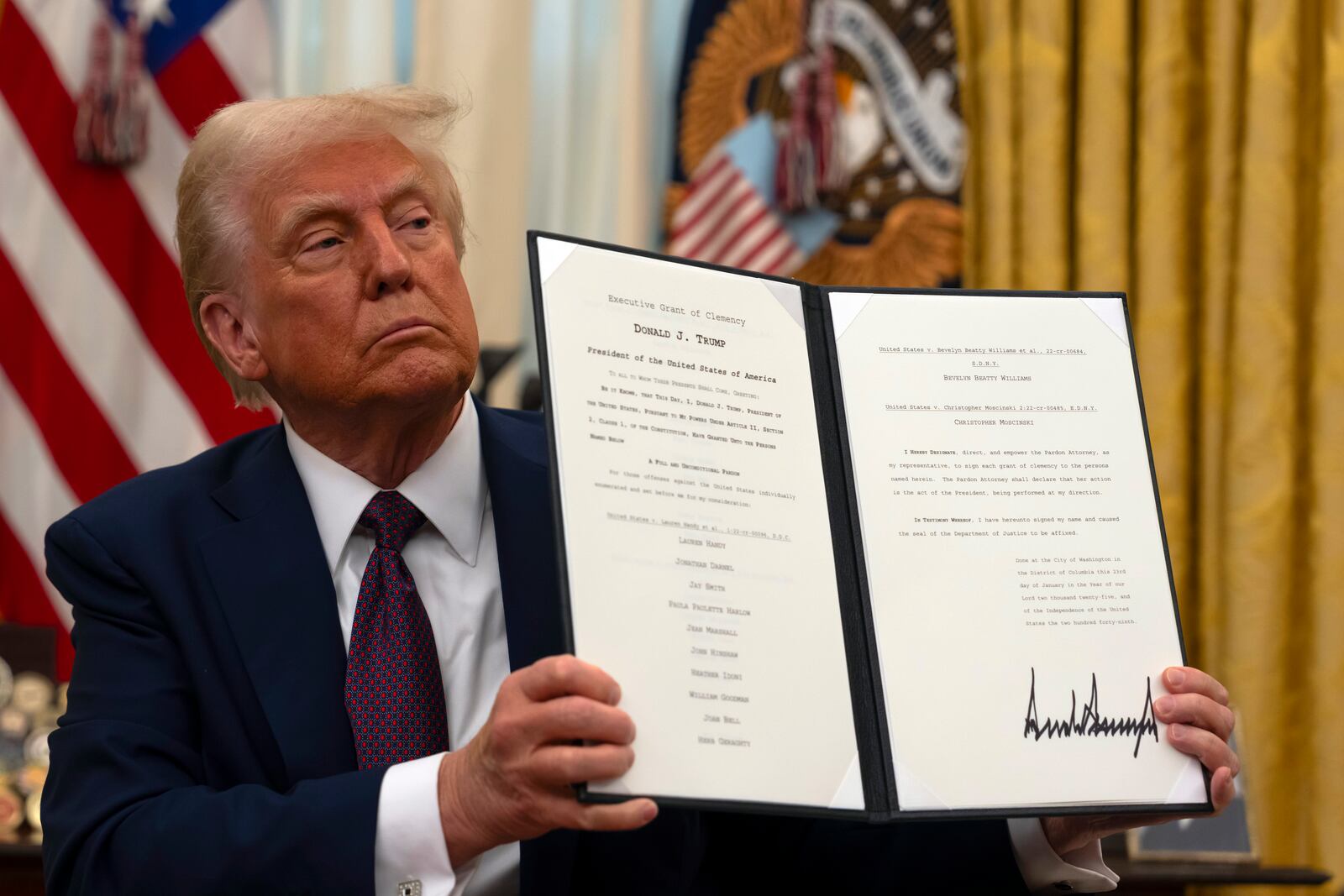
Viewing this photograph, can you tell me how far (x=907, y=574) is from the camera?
135 centimetres

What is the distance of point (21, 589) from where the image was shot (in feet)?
9.37

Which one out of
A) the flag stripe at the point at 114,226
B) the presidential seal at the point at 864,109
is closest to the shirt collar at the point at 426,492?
the flag stripe at the point at 114,226

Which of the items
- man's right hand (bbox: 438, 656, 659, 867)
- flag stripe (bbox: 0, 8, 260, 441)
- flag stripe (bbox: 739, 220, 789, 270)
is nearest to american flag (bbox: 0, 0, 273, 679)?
flag stripe (bbox: 0, 8, 260, 441)

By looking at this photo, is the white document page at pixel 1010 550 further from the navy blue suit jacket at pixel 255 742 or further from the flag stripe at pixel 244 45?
the flag stripe at pixel 244 45

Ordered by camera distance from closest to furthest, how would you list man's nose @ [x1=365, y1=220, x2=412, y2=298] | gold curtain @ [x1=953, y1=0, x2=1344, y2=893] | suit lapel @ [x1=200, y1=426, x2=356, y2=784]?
1. suit lapel @ [x1=200, y1=426, x2=356, y2=784]
2. man's nose @ [x1=365, y1=220, x2=412, y2=298]
3. gold curtain @ [x1=953, y1=0, x2=1344, y2=893]

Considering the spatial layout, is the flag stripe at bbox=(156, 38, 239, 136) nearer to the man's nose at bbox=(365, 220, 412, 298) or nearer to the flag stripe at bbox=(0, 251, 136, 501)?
the flag stripe at bbox=(0, 251, 136, 501)

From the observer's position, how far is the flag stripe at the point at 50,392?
2863 millimetres

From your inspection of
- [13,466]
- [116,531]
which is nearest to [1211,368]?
[116,531]

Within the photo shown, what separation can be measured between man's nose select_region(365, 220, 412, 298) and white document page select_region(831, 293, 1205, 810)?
494mm

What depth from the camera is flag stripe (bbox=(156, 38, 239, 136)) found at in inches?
115

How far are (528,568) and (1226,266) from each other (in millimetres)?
1922

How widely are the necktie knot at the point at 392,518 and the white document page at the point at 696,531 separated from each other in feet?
1.48

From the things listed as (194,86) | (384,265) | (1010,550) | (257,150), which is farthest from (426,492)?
(194,86)

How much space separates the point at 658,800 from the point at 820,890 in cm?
56
